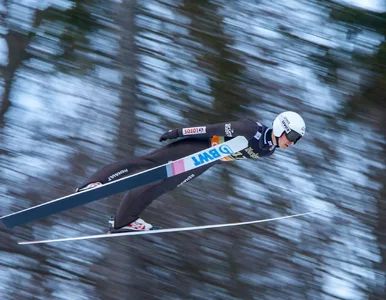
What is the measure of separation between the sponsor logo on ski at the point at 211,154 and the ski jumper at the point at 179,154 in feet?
0.36

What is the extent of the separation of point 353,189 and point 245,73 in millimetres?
1930

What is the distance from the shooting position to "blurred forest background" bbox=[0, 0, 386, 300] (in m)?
9.64

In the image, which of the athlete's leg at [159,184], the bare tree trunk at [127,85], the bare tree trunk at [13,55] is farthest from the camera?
the bare tree trunk at [13,55]

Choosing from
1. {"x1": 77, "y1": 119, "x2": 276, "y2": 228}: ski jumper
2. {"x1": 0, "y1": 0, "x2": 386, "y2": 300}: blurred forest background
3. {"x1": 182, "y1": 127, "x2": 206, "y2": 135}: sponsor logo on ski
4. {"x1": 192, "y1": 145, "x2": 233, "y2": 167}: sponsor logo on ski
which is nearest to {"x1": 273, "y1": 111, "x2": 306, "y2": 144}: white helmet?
{"x1": 77, "y1": 119, "x2": 276, "y2": 228}: ski jumper

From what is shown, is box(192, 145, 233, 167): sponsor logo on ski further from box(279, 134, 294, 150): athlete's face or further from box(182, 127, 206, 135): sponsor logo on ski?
box(279, 134, 294, 150): athlete's face

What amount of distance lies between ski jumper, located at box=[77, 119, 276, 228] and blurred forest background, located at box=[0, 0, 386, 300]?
3363 millimetres

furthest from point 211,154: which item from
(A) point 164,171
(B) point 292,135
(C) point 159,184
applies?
(B) point 292,135

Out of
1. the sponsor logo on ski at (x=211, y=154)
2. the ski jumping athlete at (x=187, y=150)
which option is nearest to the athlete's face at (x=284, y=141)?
the ski jumping athlete at (x=187, y=150)

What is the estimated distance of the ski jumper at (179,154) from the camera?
224 inches

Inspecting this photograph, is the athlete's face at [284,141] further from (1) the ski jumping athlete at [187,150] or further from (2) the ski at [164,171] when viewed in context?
(2) the ski at [164,171]

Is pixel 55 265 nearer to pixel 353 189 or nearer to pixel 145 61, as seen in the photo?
pixel 145 61

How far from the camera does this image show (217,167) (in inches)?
385

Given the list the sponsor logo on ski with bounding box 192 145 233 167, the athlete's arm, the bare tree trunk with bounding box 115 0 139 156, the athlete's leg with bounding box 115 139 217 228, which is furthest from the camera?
the bare tree trunk with bounding box 115 0 139 156

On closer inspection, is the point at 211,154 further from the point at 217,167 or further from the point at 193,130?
the point at 217,167
